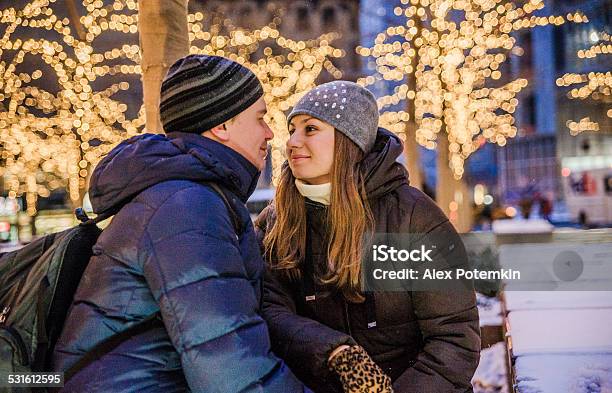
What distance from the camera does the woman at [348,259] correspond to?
209 centimetres

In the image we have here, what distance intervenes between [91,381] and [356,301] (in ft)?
3.35

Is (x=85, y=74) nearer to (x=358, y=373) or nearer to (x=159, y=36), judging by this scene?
(x=159, y=36)

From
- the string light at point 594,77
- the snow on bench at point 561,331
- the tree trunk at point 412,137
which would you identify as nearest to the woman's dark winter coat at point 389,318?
the snow on bench at point 561,331

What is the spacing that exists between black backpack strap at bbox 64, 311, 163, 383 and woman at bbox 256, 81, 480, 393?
24.2 inches

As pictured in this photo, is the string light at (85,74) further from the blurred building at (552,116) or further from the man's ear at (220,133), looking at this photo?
the blurred building at (552,116)

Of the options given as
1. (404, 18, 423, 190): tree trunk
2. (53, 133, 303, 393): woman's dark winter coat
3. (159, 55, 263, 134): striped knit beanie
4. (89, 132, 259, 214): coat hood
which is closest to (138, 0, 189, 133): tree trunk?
(159, 55, 263, 134): striped knit beanie

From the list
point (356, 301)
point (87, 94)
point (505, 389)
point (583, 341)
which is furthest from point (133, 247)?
point (87, 94)

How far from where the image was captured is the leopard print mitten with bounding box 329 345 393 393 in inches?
71.1

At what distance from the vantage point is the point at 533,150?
47031 millimetres

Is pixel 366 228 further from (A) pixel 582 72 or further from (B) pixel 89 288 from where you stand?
(A) pixel 582 72

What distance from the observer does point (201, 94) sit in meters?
1.73

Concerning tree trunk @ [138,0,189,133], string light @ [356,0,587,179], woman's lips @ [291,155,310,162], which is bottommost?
A: woman's lips @ [291,155,310,162]

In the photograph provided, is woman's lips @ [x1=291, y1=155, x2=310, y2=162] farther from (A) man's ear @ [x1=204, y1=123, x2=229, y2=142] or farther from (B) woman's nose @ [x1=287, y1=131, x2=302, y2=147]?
(A) man's ear @ [x1=204, y1=123, x2=229, y2=142]

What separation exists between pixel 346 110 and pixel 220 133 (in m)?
0.74
